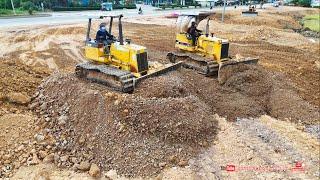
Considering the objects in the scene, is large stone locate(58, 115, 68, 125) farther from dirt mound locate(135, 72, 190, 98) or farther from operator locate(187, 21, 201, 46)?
operator locate(187, 21, 201, 46)

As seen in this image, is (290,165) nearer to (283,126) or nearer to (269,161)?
(269,161)

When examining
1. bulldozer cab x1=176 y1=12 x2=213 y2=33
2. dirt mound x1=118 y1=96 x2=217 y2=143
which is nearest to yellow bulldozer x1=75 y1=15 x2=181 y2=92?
dirt mound x1=118 y1=96 x2=217 y2=143

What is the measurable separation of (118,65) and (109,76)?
0.77 m

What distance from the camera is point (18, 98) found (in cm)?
1219

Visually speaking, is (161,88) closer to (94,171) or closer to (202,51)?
(94,171)

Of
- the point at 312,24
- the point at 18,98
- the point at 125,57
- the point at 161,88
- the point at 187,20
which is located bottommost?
the point at 312,24

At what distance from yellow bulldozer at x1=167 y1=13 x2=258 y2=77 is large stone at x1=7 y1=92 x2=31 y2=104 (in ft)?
21.3

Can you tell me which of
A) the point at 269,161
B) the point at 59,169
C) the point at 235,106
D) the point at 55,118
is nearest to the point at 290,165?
the point at 269,161

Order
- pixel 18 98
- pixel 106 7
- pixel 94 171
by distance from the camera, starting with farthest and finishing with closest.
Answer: pixel 106 7, pixel 18 98, pixel 94 171

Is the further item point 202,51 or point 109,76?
point 202,51

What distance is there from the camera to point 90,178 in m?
9.51

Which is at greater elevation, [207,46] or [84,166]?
[207,46]

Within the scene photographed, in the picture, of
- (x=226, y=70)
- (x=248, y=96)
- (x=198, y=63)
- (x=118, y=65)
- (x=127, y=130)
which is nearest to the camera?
(x=127, y=130)

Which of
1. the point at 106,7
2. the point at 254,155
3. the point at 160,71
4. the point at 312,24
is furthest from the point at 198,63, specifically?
the point at 106,7
